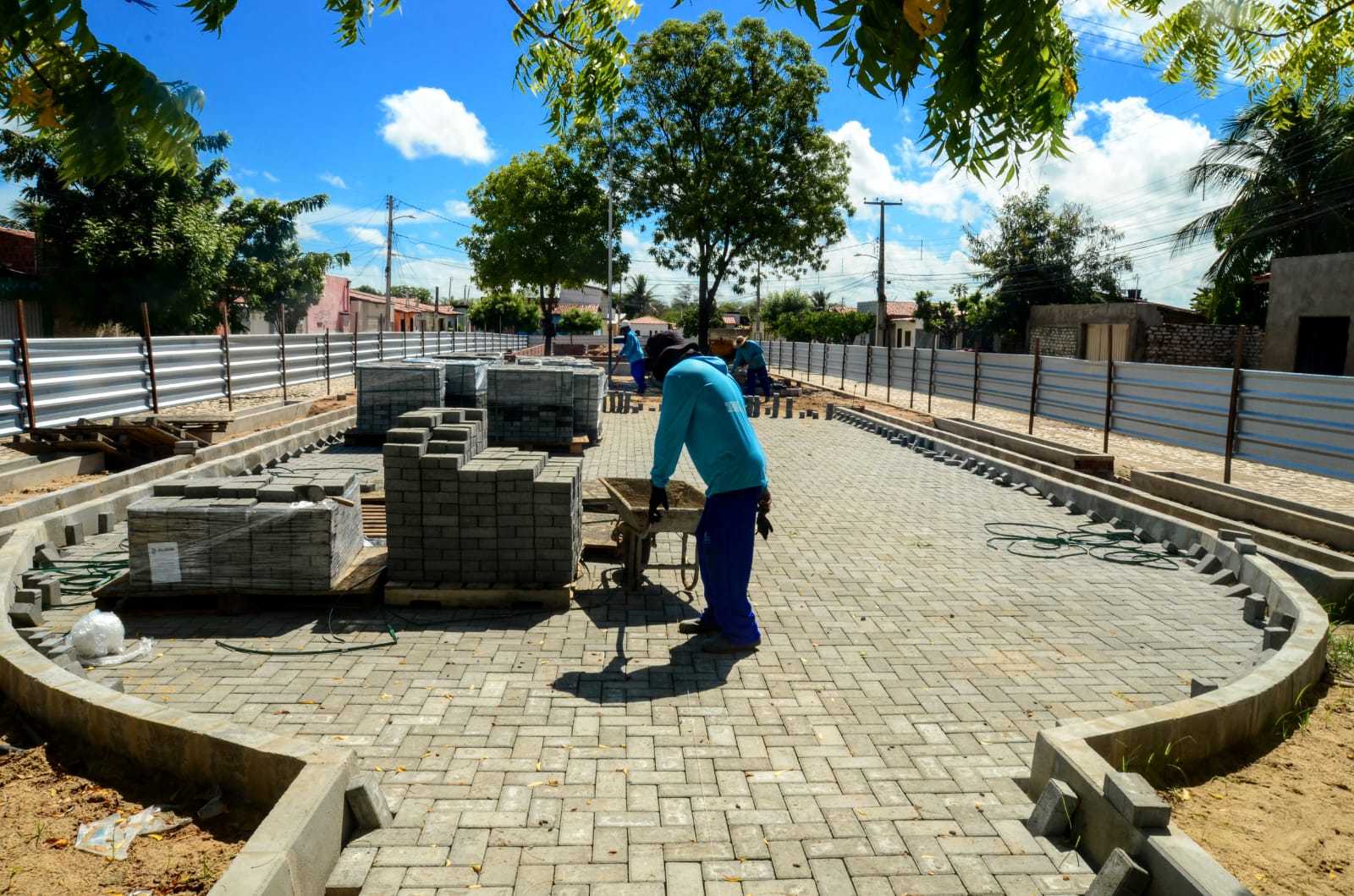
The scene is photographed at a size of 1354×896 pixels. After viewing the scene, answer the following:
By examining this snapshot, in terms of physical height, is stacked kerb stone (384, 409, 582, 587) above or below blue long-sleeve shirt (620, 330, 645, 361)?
below

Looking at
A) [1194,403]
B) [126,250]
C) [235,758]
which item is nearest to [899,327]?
[126,250]

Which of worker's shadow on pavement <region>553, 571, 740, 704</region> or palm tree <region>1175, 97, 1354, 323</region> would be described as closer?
worker's shadow on pavement <region>553, 571, 740, 704</region>

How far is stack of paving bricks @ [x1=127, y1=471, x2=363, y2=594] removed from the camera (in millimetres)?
5770

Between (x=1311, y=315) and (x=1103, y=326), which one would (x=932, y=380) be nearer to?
(x=1311, y=315)

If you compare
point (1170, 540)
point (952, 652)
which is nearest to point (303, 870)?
point (952, 652)

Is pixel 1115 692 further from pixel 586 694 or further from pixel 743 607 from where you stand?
pixel 586 694

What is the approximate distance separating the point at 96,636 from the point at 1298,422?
11869 mm

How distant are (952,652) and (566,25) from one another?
4.38 metres

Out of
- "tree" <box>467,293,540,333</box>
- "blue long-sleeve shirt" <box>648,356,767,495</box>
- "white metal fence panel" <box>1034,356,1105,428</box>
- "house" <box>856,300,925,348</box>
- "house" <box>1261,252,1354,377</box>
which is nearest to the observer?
"blue long-sleeve shirt" <box>648,356,767,495</box>

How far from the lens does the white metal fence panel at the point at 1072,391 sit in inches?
581

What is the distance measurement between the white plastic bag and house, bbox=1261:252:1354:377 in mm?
23664

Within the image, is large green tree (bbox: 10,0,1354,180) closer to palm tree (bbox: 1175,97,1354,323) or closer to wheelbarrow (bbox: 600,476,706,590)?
wheelbarrow (bbox: 600,476,706,590)

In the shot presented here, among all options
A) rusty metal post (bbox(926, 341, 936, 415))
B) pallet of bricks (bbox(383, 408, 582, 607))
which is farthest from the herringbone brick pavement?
rusty metal post (bbox(926, 341, 936, 415))

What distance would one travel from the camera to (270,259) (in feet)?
106
